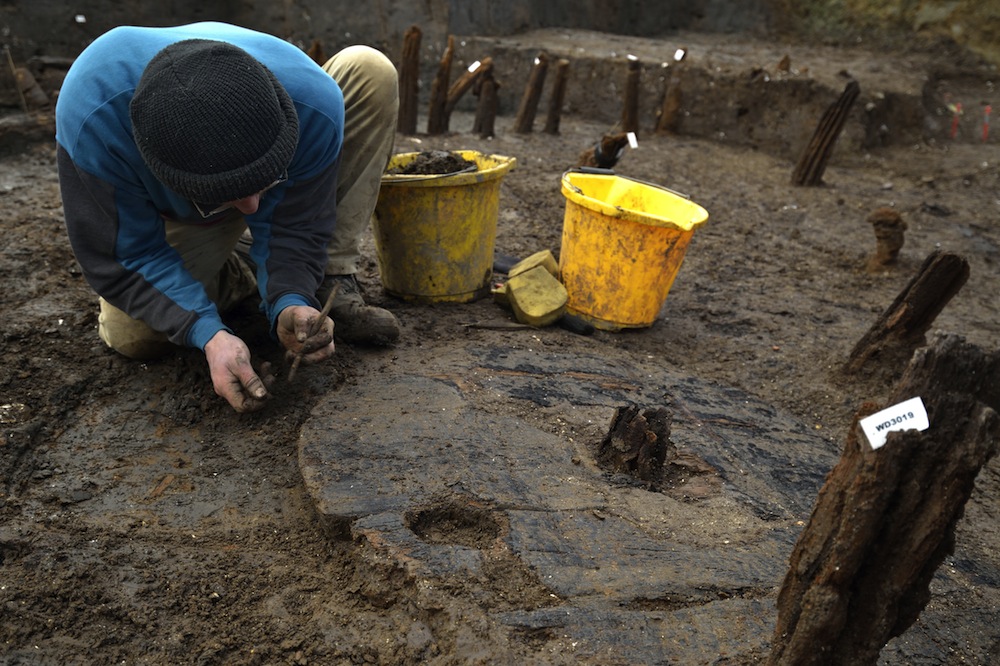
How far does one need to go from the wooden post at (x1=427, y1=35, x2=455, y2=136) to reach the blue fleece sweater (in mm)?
3745

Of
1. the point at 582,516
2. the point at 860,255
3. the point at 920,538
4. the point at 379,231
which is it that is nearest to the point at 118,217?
the point at 379,231

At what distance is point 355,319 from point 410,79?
12.5ft

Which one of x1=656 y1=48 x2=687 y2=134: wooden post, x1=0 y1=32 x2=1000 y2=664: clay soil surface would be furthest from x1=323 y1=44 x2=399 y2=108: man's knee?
x1=656 y1=48 x2=687 y2=134: wooden post

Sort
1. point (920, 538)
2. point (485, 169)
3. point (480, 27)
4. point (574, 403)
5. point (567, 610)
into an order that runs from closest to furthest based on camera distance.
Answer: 1. point (920, 538)
2. point (567, 610)
3. point (574, 403)
4. point (485, 169)
5. point (480, 27)

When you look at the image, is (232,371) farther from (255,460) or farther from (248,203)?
(248,203)

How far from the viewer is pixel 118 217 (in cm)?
217

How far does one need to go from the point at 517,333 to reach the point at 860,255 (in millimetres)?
2689

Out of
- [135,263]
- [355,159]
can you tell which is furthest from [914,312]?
[135,263]

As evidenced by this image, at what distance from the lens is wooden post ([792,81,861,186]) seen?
5.56 meters

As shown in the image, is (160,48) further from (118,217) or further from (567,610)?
(567,610)

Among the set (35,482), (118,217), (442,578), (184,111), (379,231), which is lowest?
(35,482)

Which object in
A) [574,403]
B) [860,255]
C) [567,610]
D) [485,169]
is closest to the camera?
[567,610]

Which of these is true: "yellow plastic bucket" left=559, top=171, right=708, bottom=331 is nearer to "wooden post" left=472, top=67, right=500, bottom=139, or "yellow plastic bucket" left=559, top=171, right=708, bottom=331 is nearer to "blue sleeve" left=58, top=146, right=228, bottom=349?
"blue sleeve" left=58, top=146, right=228, bottom=349

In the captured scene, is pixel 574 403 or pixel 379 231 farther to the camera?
pixel 379 231
